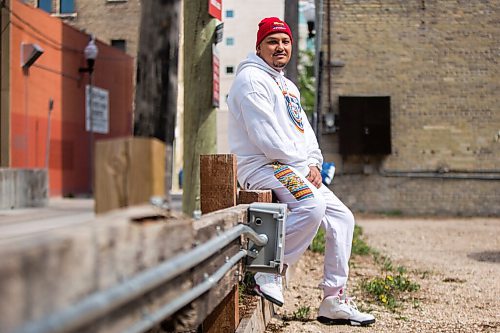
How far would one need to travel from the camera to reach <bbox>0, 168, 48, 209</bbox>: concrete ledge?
17.2 meters

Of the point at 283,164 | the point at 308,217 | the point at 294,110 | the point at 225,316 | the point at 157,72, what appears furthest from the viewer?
the point at 294,110

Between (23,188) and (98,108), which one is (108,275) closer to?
(23,188)

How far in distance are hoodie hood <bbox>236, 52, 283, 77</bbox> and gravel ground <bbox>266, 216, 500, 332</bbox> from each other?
1.52 meters

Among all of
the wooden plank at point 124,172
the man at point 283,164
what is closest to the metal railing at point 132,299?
the wooden plank at point 124,172

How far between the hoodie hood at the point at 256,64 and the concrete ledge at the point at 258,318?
135 cm

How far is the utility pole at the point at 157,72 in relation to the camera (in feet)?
8.72

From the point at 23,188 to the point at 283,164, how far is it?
14150mm

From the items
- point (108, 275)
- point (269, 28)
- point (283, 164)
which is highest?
point (269, 28)

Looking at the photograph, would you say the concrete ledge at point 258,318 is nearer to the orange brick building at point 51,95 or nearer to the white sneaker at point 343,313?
the white sneaker at point 343,313

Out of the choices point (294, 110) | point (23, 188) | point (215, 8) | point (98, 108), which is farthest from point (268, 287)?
point (98, 108)

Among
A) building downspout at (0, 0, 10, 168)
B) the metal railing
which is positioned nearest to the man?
the metal railing

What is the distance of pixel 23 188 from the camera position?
1823 cm

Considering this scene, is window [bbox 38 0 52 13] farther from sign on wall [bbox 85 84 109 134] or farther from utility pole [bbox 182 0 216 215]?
sign on wall [bbox 85 84 109 134]

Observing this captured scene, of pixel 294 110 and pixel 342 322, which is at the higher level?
pixel 294 110
